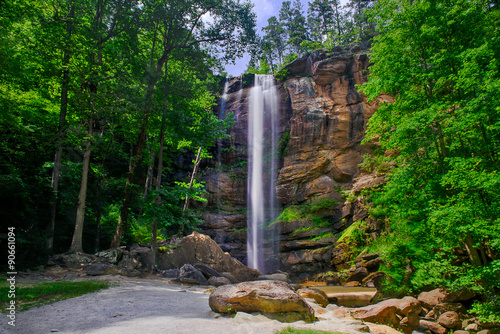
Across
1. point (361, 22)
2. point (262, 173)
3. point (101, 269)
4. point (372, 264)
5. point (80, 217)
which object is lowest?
point (372, 264)

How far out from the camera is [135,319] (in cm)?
491

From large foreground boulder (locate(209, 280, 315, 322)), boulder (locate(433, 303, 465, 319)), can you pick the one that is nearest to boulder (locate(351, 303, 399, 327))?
large foreground boulder (locate(209, 280, 315, 322))

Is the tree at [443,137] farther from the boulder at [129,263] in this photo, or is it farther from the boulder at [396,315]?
the boulder at [129,263]

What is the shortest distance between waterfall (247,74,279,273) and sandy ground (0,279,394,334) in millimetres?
15295

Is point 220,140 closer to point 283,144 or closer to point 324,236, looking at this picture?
point 283,144

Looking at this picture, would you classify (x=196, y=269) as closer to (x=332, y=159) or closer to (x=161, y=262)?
(x=161, y=262)

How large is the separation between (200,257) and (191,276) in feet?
9.04

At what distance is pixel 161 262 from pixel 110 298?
22.5 ft

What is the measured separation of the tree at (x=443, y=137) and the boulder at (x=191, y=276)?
7.24 meters

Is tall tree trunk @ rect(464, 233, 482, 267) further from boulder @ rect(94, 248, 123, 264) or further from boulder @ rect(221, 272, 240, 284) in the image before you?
boulder @ rect(94, 248, 123, 264)

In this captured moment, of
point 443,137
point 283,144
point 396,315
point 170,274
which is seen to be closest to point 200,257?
point 170,274

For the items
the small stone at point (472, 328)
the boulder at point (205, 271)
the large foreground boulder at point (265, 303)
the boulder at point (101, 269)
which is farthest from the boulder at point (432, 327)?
the boulder at point (101, 269)

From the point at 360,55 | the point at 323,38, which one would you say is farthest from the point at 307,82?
the point at 323,38

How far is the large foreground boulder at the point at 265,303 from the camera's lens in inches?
223
